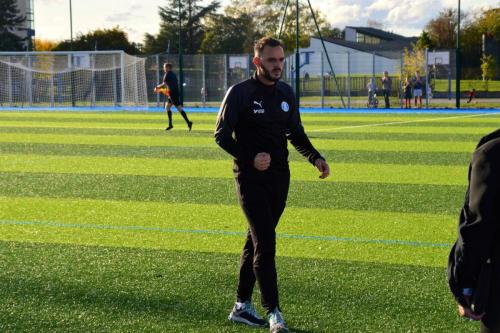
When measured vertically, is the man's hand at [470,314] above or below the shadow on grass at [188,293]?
above

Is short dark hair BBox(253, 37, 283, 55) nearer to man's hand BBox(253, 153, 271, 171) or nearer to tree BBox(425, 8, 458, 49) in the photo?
man's hand BBox(253, 153, 271, 171)

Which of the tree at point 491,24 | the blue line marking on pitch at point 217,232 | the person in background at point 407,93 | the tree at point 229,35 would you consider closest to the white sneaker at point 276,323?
the blue line marking on pitch at point 217,232

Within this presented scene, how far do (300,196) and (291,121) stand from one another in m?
5.37

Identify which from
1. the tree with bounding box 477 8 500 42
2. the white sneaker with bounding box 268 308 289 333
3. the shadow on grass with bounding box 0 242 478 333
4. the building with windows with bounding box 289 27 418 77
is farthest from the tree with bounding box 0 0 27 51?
the white sneaker with bounding box 268 308 289 333

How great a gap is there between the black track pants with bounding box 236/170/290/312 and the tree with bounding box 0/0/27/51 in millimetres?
67069

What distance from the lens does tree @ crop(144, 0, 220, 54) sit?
305 feet

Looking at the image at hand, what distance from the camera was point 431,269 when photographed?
272 inches

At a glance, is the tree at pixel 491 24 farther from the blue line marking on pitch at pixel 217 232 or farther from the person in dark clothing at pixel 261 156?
the person in dark clothing at pixel 261 156

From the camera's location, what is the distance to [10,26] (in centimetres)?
7300

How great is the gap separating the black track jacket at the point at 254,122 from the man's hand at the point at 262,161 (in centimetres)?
15

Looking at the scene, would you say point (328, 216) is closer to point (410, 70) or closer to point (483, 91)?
point (410, 70)

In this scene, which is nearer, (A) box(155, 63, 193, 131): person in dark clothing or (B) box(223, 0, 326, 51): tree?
(A) box(155, 63, 193, 131): person in dark clothing

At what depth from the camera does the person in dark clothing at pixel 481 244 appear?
10.3 feet

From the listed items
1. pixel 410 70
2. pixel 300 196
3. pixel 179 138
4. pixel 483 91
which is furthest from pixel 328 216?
pixel 483 91
